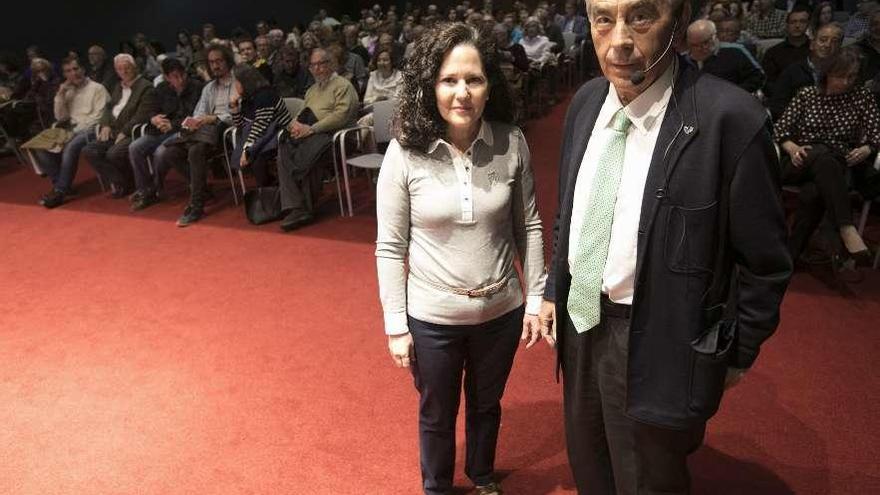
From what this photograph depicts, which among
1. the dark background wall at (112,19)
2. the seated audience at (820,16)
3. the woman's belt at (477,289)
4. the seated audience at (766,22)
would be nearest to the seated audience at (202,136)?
the woman's belt at (477,289)

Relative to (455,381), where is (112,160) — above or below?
below

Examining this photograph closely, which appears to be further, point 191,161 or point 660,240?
point 191,161

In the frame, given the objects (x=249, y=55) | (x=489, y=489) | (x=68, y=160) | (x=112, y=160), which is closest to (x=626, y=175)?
(x=489, y=489)

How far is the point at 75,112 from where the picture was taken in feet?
18.0

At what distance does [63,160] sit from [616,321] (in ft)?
18.2

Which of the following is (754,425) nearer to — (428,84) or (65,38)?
(428,84)

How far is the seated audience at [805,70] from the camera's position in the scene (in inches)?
141

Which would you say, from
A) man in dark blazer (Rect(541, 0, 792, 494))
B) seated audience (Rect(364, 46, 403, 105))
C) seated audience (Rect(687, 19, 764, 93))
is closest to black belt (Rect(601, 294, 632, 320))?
man in dark blazer (Rect(541, 0, 792, 494))

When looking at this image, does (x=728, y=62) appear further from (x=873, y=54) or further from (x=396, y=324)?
(x=396, y=324)

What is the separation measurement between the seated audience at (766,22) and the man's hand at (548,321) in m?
7.00

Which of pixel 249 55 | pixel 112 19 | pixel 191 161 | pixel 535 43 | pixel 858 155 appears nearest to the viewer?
pixel 858 155

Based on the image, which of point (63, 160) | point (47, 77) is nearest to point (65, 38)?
point (47, 77)

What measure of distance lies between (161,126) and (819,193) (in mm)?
4716

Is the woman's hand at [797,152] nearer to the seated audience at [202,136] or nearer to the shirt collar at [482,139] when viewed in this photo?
the shirt collar at [482,139]
